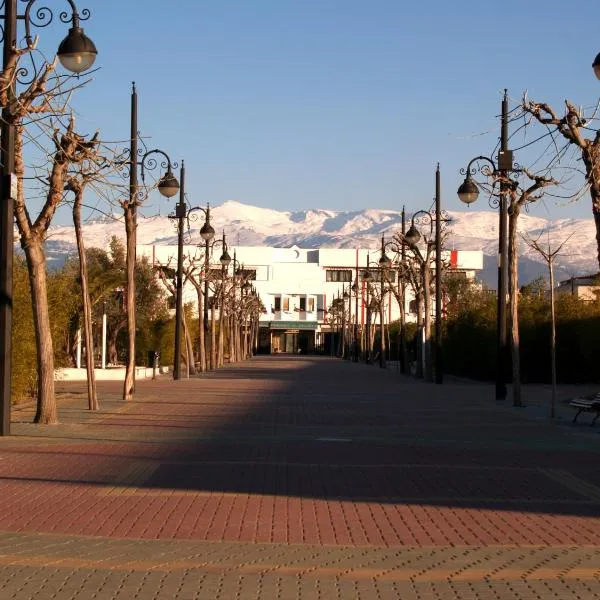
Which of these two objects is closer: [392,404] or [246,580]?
[246,580]

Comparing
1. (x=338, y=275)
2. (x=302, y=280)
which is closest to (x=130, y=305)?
(x=302, y=280)

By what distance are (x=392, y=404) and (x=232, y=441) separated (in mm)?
11516

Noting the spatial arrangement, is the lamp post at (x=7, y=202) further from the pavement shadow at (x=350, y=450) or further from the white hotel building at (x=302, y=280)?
the white hotel building at (x=302, y=280)

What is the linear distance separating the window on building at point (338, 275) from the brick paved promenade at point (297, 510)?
119169mm

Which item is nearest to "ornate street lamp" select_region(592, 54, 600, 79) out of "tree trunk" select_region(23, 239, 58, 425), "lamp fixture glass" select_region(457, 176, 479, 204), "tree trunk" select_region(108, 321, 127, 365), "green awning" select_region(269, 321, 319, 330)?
"tree trunk" select_region(23, 239, 58, 425)

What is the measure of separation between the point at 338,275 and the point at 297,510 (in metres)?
132

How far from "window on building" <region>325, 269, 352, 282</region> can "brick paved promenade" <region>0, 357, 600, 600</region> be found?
119169mm

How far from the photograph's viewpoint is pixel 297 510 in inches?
469

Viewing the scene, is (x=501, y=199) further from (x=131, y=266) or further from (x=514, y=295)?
(x=131, y=266)

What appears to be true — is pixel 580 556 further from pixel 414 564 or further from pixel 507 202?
pixel 507 202

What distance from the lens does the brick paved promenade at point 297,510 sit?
8656mm

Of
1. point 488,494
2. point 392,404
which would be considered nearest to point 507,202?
point 392,404

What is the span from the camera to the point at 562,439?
2036 centimetres

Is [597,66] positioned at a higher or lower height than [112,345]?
higher
